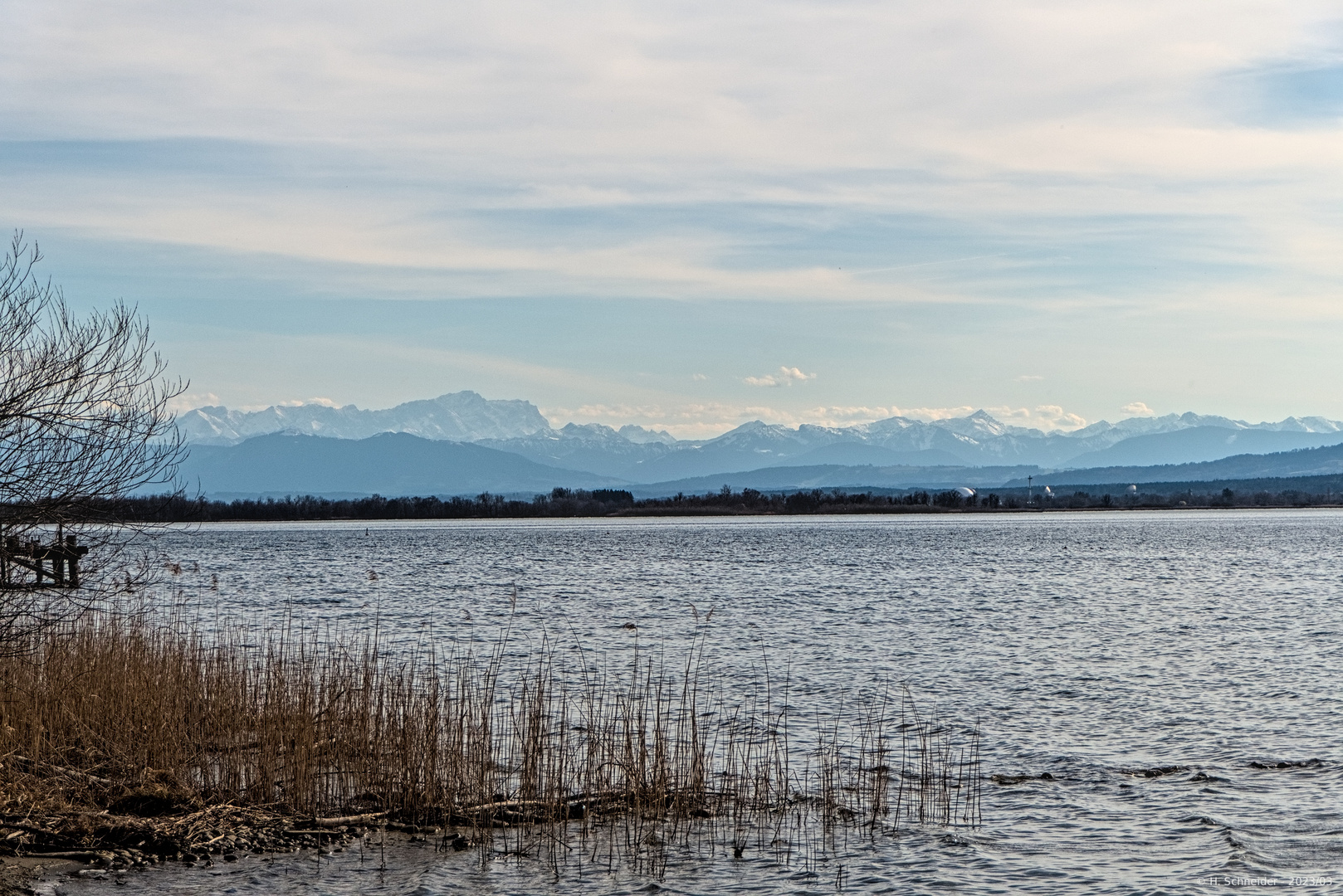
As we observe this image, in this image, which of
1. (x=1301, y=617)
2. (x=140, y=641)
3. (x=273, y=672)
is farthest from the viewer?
(x=1301, y=617)

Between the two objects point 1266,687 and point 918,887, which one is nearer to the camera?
point 918,887

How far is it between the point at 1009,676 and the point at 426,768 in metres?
17.1

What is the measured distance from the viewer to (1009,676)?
91.7ft

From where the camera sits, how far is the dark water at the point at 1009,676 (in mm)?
13297

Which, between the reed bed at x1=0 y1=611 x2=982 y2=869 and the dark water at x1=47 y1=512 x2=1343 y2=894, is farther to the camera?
the reed bed at x1=0 y1=611 x2=982 y2=869

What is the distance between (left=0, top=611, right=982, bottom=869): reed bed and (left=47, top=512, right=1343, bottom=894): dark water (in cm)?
81

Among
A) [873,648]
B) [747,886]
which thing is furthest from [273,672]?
[873,648]

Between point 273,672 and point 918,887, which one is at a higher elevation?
point 273,672

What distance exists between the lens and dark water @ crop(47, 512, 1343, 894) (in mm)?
13297

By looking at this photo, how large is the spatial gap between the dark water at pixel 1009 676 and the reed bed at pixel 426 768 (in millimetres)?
810

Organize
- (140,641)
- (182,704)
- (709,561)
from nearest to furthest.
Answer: (182,704) < (140,641) < (709,561)

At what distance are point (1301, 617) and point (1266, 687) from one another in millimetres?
17938

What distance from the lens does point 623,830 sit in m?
14.7

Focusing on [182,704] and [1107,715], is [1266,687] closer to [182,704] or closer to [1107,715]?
[1107,715]
